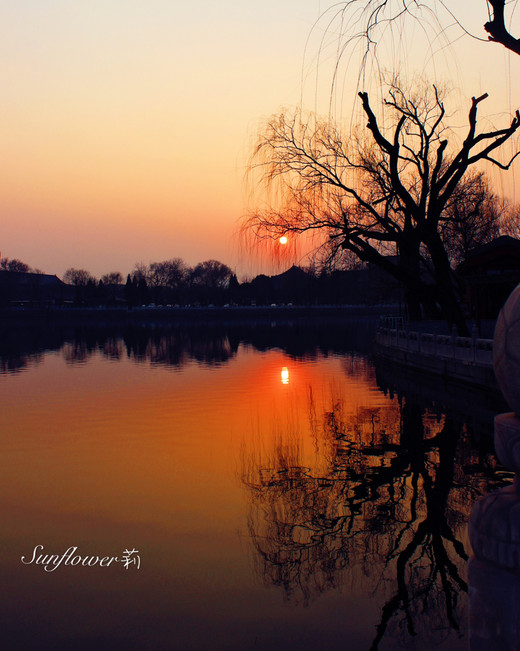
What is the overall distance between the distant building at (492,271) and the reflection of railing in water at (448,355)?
4114 millimetres

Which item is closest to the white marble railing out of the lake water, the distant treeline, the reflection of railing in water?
the reflection of railing in water

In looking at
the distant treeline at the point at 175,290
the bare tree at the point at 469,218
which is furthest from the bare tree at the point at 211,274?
the bare tree at the point at 469,218

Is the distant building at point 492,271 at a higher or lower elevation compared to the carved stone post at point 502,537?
higher

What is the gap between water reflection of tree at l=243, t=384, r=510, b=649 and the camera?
6555 millimetres

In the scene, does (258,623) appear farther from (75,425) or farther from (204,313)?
(204,313)

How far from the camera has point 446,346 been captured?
23172 mm

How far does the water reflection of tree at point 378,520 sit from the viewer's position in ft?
21.5

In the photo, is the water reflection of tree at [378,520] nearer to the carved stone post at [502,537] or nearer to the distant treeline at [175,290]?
the carved stone post at [502,537]

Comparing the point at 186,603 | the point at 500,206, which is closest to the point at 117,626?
the point at 186,603

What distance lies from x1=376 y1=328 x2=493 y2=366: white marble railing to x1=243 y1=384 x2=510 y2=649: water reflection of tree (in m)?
5.70

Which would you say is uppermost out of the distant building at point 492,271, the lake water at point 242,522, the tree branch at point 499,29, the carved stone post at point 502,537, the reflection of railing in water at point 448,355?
the tree branch at point 499,29

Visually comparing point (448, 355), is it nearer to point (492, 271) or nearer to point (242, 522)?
point (492, 271)

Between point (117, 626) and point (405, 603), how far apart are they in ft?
9.11

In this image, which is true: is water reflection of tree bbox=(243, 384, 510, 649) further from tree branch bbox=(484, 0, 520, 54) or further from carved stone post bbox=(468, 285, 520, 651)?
tree branch bbox=(484, 0, 520, 54)
